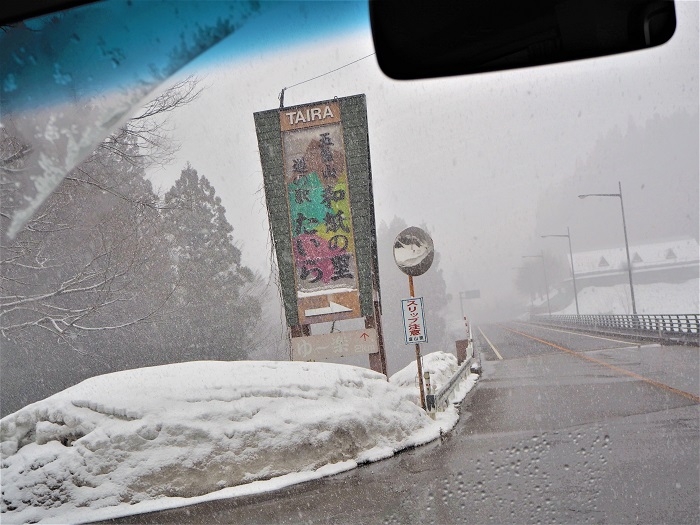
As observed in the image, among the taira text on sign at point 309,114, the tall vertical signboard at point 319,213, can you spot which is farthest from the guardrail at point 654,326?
the taira text on sign at point 309,114

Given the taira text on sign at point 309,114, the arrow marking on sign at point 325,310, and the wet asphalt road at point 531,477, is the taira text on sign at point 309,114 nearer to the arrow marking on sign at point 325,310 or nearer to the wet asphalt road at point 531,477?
the arrow marking on sign at point 325,310

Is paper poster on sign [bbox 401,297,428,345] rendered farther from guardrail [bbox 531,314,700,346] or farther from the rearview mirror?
guardrail [bbox 531,314,700,346]

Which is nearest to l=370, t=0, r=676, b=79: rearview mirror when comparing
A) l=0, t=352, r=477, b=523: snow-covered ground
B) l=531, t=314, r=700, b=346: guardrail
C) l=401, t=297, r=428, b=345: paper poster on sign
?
l=0, t=352, r=477, b=523: snow-covered ground

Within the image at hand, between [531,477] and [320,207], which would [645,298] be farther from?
[531,477]

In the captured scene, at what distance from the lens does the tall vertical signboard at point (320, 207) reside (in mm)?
14742

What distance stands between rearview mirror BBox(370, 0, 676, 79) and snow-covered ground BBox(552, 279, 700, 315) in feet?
237

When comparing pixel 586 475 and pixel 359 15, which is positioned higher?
pixel 359 15

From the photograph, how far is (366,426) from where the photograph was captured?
8898mm

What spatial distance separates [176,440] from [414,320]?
5.32m

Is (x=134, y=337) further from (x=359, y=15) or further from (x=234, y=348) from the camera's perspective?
(x=359, y=15)

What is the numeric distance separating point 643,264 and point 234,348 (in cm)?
7393

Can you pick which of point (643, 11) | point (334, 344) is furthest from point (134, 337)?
point (643, 11)

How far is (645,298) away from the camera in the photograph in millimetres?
85812

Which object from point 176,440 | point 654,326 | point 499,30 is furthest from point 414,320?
point 654,326
